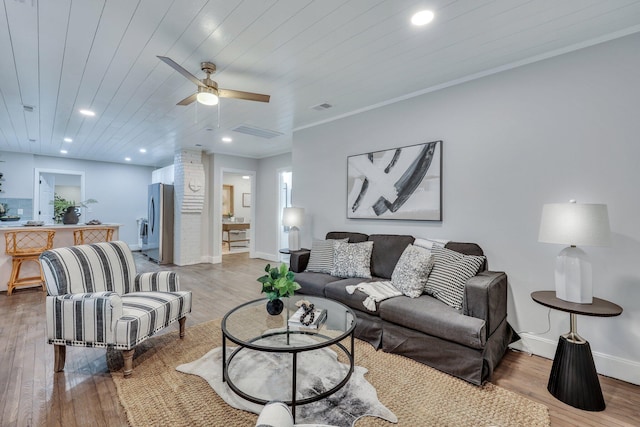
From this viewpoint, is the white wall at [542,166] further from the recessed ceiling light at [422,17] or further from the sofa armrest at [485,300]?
the recessed ceiling light at [422,17]

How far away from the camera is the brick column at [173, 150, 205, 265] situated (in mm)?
6297

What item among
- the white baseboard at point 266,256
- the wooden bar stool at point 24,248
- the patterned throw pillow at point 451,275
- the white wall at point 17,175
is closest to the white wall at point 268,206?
the white baseboard at point 266,256

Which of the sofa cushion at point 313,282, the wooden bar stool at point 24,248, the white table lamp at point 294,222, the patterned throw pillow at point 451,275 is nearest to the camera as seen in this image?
the patterned throw pillow at point 451,275

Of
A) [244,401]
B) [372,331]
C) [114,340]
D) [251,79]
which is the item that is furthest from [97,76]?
[372,331]

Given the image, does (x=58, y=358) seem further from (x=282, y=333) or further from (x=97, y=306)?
(x=282, y=333)

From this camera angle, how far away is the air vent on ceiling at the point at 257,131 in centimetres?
475

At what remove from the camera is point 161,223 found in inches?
258

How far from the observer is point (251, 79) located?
3031 millimetres

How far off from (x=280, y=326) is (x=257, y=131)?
3602 millimetres

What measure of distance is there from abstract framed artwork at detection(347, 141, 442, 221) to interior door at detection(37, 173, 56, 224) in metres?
7.83

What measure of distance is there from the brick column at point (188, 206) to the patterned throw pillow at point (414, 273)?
5.05 m

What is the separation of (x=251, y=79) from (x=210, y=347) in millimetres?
2626

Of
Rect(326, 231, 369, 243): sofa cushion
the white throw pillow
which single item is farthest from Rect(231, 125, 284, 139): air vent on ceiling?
the white throw pillow

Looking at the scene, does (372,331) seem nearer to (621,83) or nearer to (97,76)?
(621,83)
